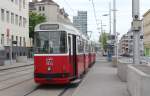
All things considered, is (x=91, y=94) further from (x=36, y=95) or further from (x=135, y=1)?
(x=135, y=1)

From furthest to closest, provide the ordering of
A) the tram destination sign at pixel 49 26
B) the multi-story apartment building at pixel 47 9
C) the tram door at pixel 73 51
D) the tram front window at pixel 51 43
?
the multi-story apartment building at pixel 47 9, the tram door at pixel 73 51, the tram destination sign at pixel 49 26, the tram front window at pixel 51 43

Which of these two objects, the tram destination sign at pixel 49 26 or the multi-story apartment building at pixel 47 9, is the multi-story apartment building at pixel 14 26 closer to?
the tram destination sign at pixel 49 26

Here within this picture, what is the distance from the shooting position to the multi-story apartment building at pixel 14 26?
2552 inches

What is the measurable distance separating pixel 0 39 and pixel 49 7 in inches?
3310

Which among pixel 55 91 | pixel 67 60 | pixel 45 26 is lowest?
pixel 55 91

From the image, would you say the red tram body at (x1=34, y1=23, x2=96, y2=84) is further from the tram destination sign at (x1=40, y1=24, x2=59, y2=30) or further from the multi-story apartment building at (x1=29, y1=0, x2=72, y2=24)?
the multi-story apartment building at (x1=29, y1=0, x2=72, y2=24)

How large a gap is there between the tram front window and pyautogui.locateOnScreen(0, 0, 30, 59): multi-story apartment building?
3706 cm

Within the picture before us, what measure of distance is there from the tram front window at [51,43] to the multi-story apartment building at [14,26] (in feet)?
122

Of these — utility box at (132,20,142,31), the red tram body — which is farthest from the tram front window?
utility box at (132,20,142,31)

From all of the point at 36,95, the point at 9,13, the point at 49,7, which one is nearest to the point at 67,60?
the point at 36,95

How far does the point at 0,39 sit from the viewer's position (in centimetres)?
6272

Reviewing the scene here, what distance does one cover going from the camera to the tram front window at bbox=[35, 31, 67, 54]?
20469 millimetres

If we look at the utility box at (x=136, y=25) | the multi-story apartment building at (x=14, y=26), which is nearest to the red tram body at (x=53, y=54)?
the utility box at (x=136, y=25)

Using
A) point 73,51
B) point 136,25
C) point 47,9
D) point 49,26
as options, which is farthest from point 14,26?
point 47,9
